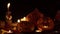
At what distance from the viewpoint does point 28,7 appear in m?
1.60


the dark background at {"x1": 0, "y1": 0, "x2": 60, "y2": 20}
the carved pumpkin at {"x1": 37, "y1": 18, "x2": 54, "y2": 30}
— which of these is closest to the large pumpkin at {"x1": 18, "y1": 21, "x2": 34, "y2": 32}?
the carved pumpkin at {"x1": 37, "y1": 18, "x2": 54, "y2": 30}

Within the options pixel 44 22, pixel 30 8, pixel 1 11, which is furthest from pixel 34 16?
pixel 1 11

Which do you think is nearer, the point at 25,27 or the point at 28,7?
the point at 25,27

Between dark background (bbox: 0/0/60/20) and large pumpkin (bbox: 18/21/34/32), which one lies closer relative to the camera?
large pumpkin (bbox: 18/21/34/32)

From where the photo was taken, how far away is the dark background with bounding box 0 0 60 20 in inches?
62.1

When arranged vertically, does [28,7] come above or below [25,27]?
above

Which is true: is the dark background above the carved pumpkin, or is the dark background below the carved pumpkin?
above

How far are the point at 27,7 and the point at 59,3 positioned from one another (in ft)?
1.15

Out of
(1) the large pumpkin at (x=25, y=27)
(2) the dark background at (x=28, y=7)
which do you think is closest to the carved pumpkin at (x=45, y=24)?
(1) the large pumpkin at (x=25, y=27)

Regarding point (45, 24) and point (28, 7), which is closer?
point (45, 24)

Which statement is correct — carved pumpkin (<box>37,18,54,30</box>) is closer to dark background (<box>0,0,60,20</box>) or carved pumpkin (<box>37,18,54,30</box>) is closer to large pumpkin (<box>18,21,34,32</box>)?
large pumpkin (<box>18,21,34,32</box>)

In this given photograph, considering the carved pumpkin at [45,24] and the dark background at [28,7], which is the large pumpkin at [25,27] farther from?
the dark background at [28,7]

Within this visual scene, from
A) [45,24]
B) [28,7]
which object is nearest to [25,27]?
[45,24]

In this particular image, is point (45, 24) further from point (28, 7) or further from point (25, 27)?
point (28, 7)
